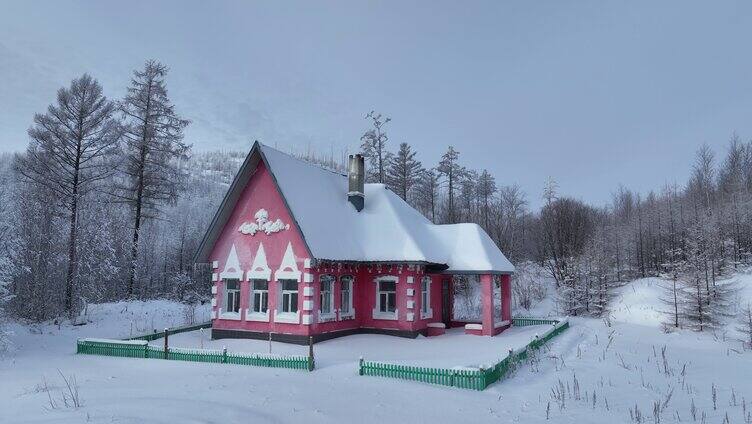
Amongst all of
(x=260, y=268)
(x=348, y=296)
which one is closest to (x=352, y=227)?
(x=348, y=296)

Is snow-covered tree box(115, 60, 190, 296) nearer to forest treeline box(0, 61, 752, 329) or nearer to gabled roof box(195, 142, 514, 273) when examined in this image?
forest treeline box(0, 61, 752, 329)

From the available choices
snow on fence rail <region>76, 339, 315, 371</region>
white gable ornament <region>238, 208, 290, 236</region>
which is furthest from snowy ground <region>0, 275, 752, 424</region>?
white gable ornament <region>238, 208, 290, 236</region>

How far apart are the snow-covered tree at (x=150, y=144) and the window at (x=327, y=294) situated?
16.0 meters

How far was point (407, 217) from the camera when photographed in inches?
958

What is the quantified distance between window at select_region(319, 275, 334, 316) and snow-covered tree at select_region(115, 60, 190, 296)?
1601cm

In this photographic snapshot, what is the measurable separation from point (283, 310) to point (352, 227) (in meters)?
5.17

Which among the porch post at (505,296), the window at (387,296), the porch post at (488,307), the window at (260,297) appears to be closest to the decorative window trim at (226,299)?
the window at (260,297)

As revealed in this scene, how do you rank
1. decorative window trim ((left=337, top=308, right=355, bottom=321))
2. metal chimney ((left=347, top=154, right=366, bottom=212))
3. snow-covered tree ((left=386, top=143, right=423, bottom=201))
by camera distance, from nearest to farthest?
decorative window trim ((left=337, top=308, right=355, bottom=321)), metal chimney ((left=347, top=154, right=366, bottom=212)), snow-covered tree ((left=386, top=143, right=423, bottom=201))

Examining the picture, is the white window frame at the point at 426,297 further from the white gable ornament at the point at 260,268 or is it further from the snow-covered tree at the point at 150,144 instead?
the snow-covered tree at the point at 150,144

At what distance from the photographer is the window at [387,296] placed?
21.8 metres

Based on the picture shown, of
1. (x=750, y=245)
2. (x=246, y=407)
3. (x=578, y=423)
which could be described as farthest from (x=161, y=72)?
(x=750, y=245)

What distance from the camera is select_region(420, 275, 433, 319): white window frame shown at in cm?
2242

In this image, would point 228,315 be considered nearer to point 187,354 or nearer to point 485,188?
point 187,354

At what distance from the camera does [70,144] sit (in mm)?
25703
